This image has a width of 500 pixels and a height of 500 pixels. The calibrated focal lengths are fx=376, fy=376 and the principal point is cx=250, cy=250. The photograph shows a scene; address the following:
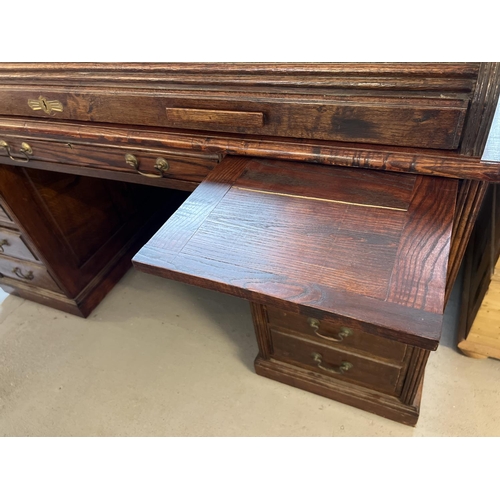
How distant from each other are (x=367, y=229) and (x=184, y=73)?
51cm

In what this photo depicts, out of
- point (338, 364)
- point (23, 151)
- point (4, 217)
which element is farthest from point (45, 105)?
point (338, 364)

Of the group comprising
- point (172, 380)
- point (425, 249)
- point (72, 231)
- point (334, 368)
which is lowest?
point (172, 380)

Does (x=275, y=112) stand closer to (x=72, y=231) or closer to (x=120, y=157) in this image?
(x=120, y=157)

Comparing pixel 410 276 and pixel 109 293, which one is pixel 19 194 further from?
pixel 410 276

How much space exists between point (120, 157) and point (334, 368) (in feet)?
2.78

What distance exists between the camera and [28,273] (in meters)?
1.53

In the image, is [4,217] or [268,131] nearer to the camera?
[268,131]

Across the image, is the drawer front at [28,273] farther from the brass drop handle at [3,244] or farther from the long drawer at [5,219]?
the long drawer at [5,219]

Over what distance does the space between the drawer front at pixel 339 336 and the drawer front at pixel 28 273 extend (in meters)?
0.97

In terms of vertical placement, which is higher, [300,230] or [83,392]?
[300,230]

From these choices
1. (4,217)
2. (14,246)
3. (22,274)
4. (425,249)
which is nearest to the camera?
(425,249)

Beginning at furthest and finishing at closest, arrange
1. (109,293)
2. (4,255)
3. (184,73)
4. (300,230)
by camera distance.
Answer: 1. (109,293)
2. (4,255)
3. (184,73)
4. (300,230)

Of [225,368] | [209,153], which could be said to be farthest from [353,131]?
[225,368]

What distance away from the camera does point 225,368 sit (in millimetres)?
1345
